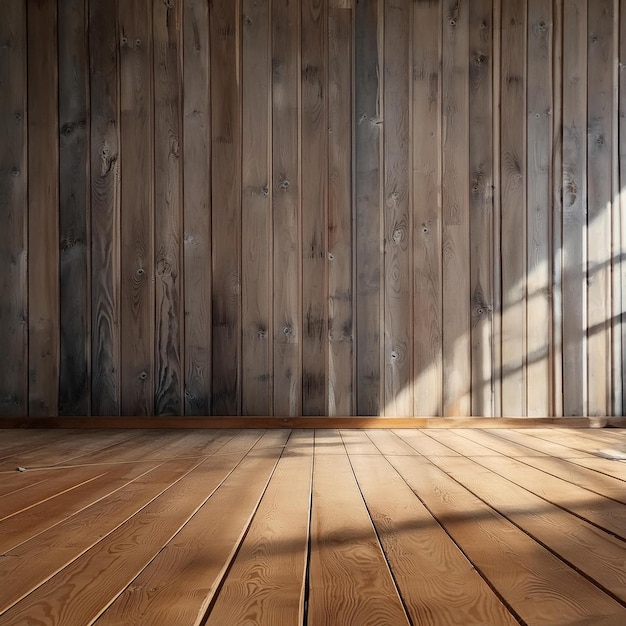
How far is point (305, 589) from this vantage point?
0.88 metres

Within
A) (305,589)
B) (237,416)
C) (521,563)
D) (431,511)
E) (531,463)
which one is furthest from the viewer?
(237,416)

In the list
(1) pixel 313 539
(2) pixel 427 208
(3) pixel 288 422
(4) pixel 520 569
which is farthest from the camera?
(2) pixel 427 208

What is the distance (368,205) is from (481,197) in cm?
57

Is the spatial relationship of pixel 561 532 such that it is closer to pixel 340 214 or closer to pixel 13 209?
pixel 340 214

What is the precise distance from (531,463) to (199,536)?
1229 mm

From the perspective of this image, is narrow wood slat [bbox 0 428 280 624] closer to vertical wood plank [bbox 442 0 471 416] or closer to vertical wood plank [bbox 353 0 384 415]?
vertical wood plank [bbox 353 0 384 415]

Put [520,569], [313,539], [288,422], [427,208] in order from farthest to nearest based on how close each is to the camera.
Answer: [427,208] → [288,422] → [313,539] → [520,569]

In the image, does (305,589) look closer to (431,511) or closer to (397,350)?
(431,511)

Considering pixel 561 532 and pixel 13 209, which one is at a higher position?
pixel 13 209

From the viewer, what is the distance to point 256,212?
2.99 m

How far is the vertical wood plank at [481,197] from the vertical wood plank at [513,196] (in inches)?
2.7

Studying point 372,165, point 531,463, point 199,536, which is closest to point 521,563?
point 199,536

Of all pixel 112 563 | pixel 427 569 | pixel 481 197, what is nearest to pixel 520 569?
pixel 427 569

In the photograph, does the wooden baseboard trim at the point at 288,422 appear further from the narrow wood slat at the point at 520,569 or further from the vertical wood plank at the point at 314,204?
the narrow wood slat at the point at 520,569
